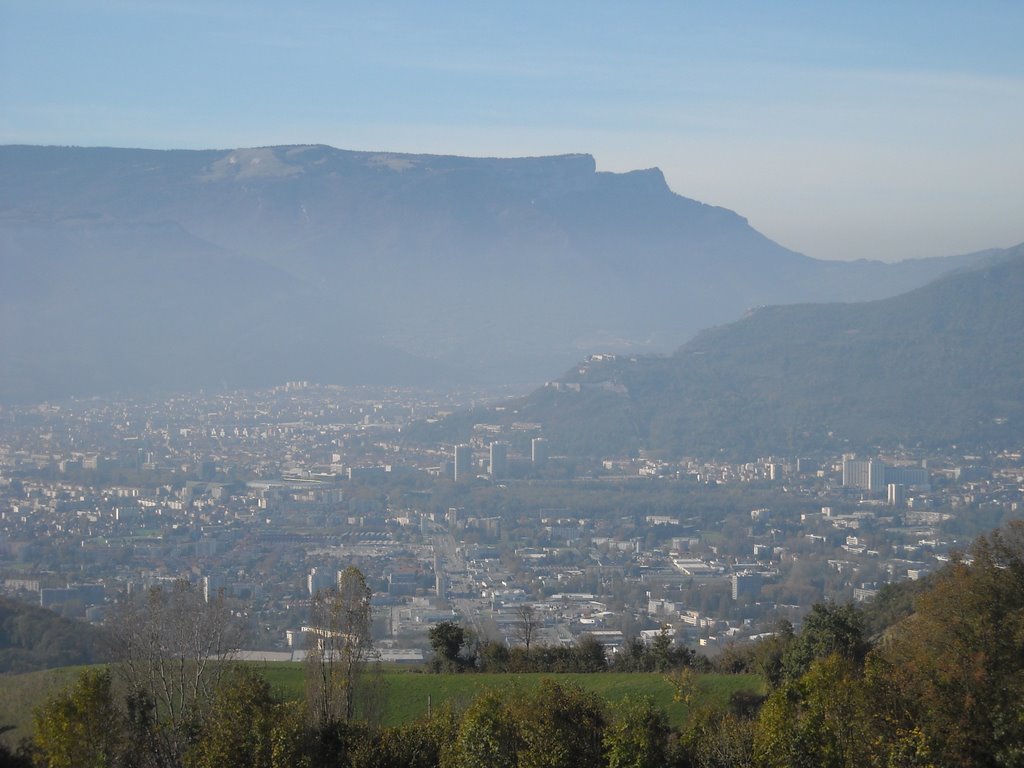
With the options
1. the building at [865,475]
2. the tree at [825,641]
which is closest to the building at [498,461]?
the building at [865,475]

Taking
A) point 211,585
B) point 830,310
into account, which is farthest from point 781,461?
point 211,585

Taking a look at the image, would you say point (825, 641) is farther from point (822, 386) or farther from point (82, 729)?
point (822, 386)

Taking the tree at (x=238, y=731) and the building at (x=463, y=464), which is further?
the building at (x=463, y=464)

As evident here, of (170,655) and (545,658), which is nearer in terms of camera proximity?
(170,655)

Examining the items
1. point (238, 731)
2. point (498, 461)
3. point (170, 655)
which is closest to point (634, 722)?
point (238, 731)

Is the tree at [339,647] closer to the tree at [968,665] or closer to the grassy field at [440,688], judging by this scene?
the grassy field at [440,688]

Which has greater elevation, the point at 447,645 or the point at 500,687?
the point at 447,645

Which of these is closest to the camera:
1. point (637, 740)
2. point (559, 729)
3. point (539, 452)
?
point (637, 740)

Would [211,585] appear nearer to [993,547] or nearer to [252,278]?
[993,547]
